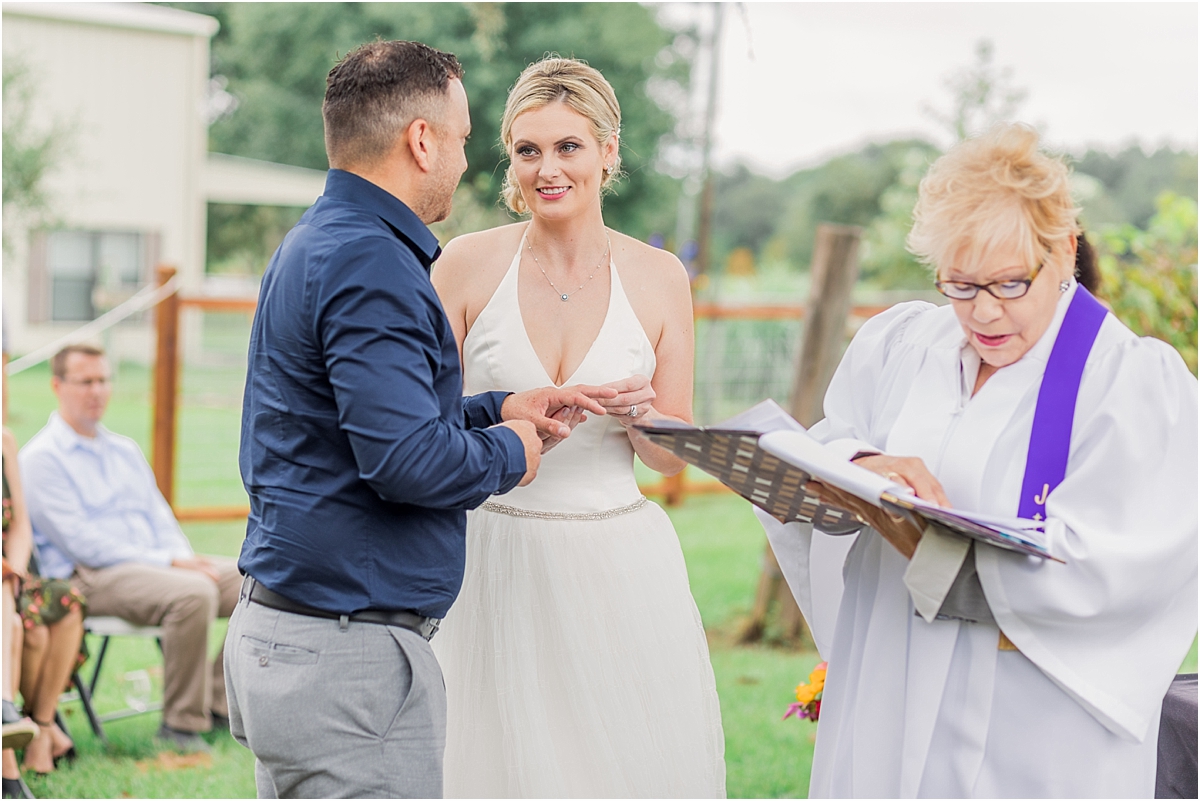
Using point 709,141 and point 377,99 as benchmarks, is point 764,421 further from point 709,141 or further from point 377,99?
point 709,141

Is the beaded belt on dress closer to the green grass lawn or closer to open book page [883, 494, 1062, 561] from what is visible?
open book page [883, 494, 1062, 561]

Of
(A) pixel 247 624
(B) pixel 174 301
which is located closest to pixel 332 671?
(A) pixel 247 624

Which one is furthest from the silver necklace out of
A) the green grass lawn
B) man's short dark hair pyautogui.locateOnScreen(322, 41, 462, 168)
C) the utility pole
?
the utility pole

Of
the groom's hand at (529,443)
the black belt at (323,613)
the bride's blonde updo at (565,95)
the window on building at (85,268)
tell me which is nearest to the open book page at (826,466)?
the groom's hand at (529,443)

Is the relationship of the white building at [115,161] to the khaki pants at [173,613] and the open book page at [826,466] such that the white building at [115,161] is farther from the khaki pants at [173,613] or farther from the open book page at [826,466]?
the open book page at [826,466]

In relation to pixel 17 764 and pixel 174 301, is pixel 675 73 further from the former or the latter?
pixel 17 764

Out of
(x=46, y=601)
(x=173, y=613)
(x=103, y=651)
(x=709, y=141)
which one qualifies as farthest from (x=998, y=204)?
(x=709, y=141)

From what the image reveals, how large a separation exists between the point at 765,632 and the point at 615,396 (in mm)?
4165

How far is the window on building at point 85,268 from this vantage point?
22.7m

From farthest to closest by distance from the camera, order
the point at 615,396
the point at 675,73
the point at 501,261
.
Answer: the point at 675,73 → the point at 501,261 → the point at 615,396

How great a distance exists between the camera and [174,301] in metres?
7.56

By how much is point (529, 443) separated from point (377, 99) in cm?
75

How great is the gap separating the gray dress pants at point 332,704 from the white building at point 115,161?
2022cm

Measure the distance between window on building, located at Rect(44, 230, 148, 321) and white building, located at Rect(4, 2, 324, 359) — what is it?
0.02 metres
